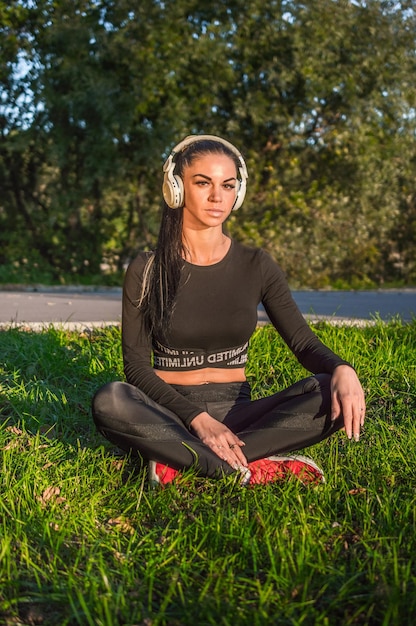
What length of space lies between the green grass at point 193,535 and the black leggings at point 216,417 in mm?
164

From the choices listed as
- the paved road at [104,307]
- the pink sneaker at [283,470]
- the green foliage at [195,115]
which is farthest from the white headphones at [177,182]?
the green foliage at [195,115]

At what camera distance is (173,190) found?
4.02 meters

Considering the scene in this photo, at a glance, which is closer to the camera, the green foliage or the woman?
the woman

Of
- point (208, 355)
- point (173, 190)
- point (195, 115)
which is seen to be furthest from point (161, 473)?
point (195, 115)

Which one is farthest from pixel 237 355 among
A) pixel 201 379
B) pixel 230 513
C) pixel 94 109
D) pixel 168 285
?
pixel 94 109

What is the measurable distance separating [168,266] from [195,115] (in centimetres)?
1278

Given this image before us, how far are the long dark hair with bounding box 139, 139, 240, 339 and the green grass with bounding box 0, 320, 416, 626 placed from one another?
2.46 ft

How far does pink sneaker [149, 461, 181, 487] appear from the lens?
3.87 m

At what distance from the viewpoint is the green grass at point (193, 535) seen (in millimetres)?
2703

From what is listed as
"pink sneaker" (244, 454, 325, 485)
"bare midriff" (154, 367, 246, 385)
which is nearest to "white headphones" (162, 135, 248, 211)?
"bare midriff" (154, 367, 246, 385)

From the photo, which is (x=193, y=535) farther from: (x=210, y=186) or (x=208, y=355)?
(x=210, y=186)

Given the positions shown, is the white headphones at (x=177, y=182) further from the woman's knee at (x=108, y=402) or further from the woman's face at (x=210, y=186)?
the woman's knee at (x=108, y=402)

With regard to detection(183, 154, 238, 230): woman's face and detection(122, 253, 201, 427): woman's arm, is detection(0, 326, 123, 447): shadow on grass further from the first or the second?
detection(183, 154, 238, 230): woman's face

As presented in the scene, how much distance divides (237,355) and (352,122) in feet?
43.4
